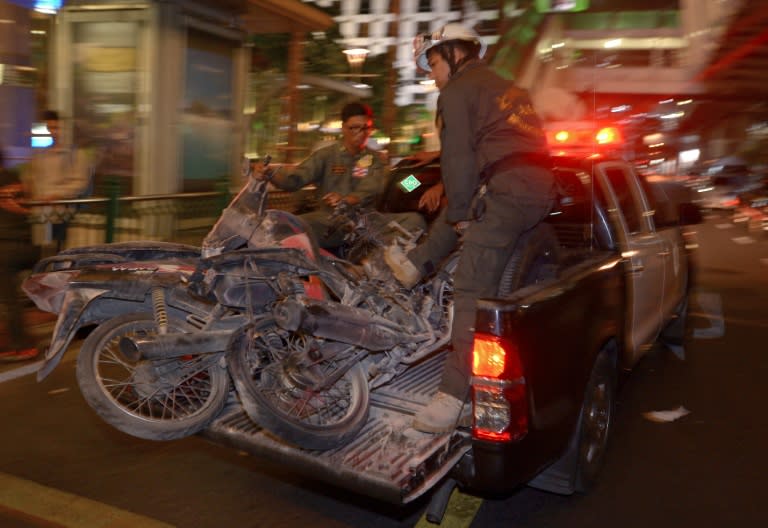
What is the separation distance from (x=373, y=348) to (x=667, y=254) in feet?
11.0

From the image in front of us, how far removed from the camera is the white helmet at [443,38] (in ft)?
14.5

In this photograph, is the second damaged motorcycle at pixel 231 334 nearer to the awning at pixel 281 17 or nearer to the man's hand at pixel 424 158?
the man's hand at pixel 424 158

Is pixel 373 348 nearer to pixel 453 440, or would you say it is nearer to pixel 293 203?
pixel 453 440

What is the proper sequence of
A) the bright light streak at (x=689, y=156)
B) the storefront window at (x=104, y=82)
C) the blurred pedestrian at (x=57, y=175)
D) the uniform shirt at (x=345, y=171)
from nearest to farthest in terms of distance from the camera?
1. the uniform shirt at (x=345, y=171)
2. the blurred pedestrian at (x=57, y=175)
3. the storefront window at (x=104, y=82)
4. the bright light streak at (x=689, y=156)

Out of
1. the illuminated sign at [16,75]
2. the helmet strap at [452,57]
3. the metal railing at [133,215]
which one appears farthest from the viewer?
the illuminated sign at [16,75]

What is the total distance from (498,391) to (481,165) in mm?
1378

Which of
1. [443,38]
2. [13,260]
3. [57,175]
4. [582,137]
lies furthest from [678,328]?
[57,175]

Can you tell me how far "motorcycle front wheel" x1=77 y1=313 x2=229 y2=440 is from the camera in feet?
12.7

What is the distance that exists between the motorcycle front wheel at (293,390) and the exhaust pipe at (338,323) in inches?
7.5

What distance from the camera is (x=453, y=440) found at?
369 cm

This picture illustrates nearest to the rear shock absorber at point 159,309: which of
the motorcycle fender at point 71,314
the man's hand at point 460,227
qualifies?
the motorcycle fender at point 71,314

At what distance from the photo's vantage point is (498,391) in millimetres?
3520

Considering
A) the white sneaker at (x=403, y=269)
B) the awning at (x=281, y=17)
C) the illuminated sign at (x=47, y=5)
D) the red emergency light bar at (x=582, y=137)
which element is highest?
the awning at (x=281, y=17)

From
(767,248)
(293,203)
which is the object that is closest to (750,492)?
(293,203)
